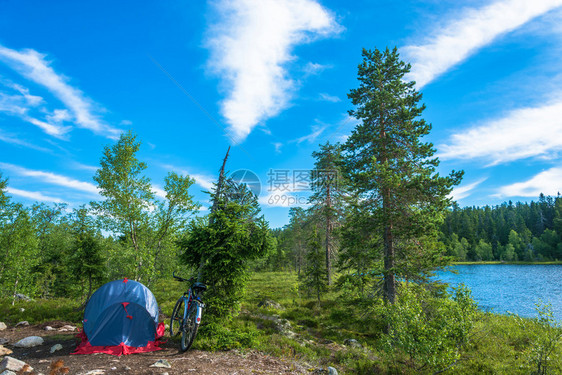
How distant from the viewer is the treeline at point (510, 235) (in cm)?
8069

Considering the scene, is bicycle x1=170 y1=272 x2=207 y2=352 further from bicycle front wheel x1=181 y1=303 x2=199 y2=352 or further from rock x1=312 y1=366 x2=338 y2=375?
rock x1=312 y1=366 x2=338 y2=375

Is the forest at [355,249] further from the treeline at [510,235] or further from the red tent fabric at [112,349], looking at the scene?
the treeline at [510,235]

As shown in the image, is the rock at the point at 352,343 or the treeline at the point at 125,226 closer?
the rock at the point at 352,343

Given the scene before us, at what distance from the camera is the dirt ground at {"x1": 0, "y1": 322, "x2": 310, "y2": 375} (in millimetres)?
6156

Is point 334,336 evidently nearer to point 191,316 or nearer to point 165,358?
point 191,316

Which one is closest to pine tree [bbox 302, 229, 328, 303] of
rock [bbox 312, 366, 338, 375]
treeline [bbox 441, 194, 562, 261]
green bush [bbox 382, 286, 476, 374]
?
green bush [bbox 382, 286, 476, 374]

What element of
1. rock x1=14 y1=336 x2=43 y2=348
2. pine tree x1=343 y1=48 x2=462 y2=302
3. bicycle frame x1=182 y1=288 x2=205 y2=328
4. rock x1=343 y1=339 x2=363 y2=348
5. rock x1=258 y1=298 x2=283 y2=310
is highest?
pine tree x1=343 y1=48 x2=462 y2=302

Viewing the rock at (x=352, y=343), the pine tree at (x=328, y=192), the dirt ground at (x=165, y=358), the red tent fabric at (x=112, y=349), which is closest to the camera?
the dirt ground at (x=165, y=358)

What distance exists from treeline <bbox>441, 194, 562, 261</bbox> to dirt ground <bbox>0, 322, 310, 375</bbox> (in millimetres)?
77135

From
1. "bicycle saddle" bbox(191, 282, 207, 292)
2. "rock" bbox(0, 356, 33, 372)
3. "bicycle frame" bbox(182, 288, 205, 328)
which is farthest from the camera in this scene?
"bicycle saddle" bbox(191, 282, 207, 292)

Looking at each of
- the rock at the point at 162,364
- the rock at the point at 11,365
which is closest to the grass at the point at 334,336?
the rock at the point at 162,364

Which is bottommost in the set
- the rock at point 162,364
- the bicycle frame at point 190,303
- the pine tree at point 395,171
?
the rock at point 162,364

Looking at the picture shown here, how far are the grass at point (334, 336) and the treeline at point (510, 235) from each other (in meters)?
66.8

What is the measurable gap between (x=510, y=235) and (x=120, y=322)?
379 ft
